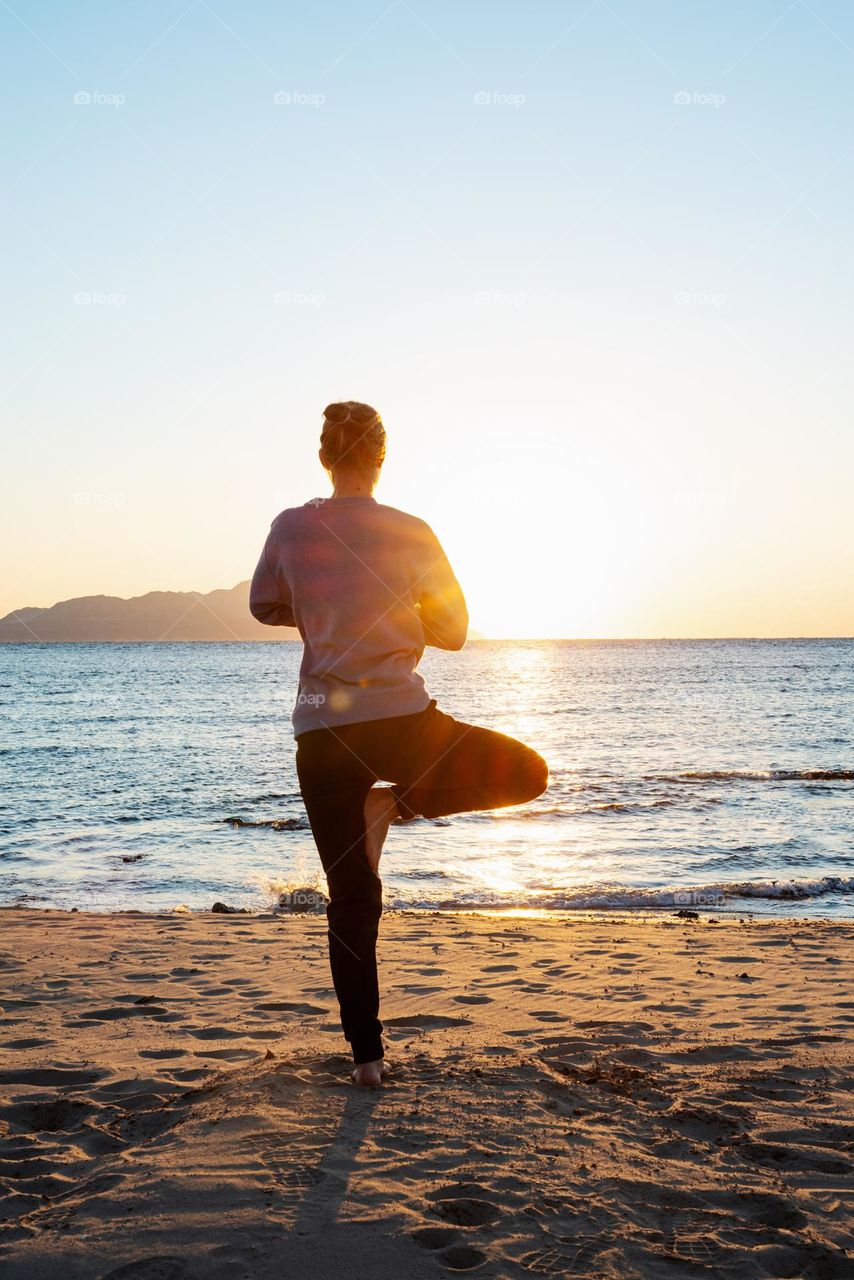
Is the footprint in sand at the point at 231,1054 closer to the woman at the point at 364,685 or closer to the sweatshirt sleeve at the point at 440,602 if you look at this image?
the woman at the point at 364,685

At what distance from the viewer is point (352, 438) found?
3641 millimetres

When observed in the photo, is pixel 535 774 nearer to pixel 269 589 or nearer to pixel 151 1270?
pixel 269 589

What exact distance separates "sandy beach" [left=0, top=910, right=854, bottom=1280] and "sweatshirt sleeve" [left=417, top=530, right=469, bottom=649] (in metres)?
1.75

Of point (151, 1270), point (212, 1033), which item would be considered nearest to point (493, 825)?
point (212, 1033)

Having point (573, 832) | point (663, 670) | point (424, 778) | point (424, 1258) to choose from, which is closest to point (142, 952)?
point (424, 778)

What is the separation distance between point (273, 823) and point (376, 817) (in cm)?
1316

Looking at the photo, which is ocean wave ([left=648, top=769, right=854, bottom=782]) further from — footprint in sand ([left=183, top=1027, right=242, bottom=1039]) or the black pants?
the black pants

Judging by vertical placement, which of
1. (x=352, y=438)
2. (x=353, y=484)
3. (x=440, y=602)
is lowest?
(x=440, y=602)

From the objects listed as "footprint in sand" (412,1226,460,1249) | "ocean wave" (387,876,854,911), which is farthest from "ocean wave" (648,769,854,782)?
"footprint in sand" (412,1226,460,1249)

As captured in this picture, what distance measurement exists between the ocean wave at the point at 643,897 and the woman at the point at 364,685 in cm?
707

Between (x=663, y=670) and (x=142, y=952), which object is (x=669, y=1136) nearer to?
(x=142, y=952)

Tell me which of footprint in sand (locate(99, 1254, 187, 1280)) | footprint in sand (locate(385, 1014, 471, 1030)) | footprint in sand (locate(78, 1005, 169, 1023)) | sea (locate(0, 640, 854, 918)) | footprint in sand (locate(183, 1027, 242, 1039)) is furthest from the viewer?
sea (locate(0, 640, 854, 918))

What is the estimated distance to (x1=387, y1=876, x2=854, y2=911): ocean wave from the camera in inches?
415

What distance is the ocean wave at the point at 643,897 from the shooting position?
1053 cm
